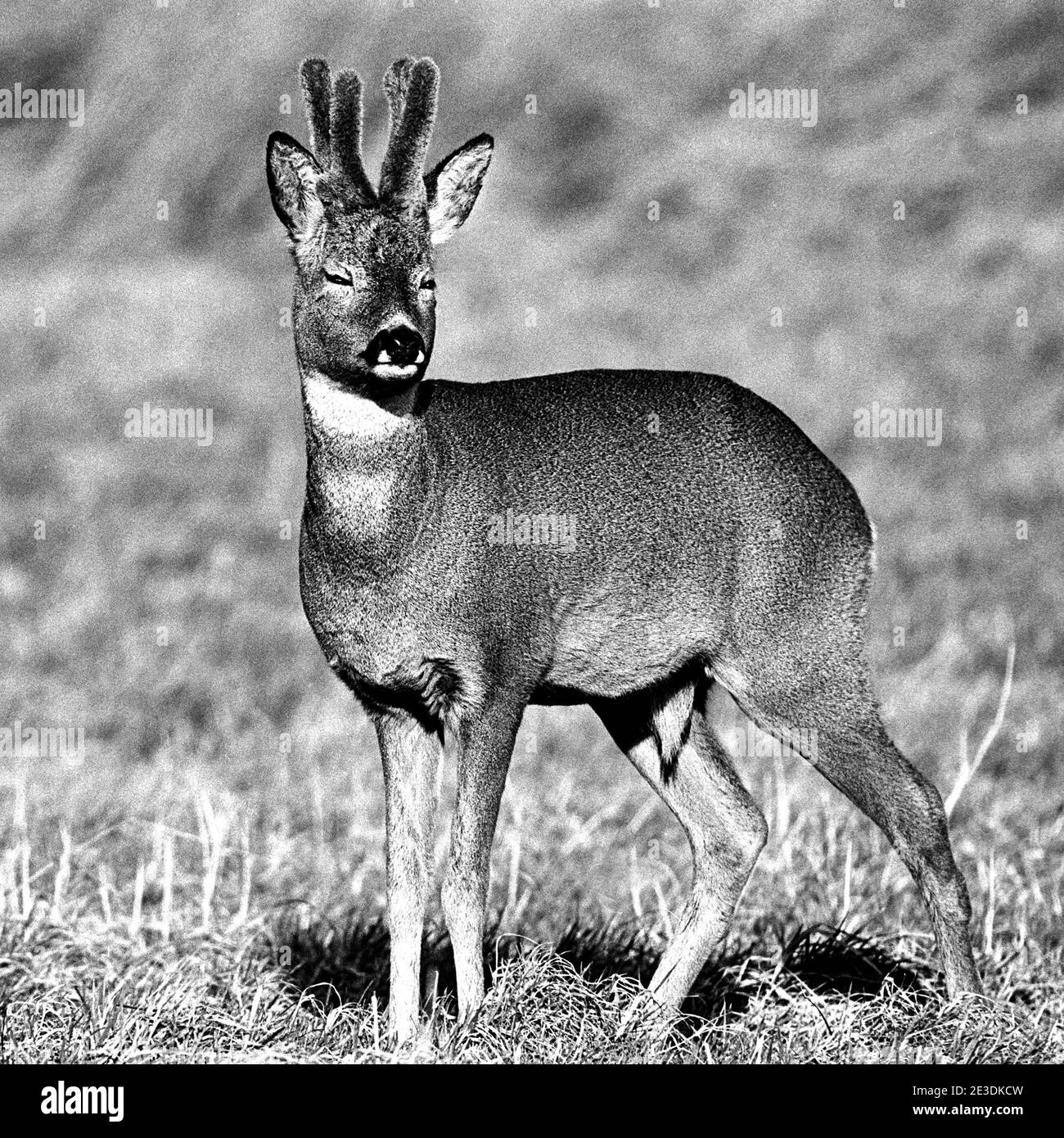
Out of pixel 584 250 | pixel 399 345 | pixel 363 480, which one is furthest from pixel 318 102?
pixel 584 250

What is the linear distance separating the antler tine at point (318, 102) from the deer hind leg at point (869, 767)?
6.93 ft

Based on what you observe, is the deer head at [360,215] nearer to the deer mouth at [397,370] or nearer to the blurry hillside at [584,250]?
the deer mouth at [397,370]

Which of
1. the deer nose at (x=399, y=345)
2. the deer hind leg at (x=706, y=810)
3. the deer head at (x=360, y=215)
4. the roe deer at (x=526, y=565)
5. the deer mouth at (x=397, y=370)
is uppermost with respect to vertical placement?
the deer head at (x=360, y=215)

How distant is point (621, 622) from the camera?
21.5 feet

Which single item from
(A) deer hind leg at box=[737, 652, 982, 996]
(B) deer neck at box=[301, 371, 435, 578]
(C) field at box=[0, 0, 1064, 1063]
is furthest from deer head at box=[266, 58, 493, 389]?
(C) field at box=[0, 0, 1064, 1063]

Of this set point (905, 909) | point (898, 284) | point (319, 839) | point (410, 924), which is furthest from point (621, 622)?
point (898, 284)

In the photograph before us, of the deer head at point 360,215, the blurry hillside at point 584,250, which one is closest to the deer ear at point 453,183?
the deer head at point 360,215

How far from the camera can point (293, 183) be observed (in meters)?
6.14

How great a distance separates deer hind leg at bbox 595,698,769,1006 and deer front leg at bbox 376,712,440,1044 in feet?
2.51

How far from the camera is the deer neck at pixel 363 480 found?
20.4 ft

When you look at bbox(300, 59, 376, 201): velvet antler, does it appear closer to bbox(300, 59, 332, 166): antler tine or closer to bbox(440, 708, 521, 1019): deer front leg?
bbox(300, 59, 332, 166): antler tine

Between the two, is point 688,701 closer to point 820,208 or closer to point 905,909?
point 905,909

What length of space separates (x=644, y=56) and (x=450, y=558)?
53.4 feet

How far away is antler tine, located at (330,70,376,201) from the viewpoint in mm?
6168
